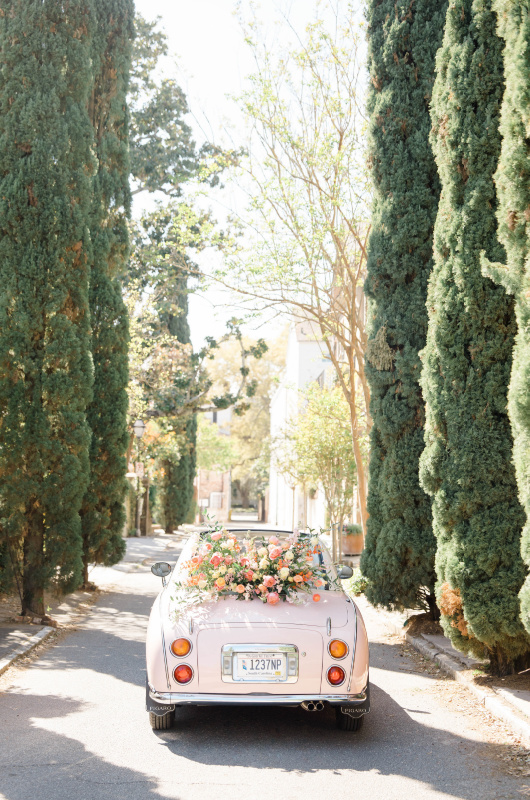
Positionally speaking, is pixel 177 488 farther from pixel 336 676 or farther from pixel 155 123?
pixel 336 676

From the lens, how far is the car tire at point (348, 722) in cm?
593

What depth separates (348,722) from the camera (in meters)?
5.95

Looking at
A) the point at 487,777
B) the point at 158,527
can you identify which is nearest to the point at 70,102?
the point at 487,777

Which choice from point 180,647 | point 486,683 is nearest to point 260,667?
point 180,647

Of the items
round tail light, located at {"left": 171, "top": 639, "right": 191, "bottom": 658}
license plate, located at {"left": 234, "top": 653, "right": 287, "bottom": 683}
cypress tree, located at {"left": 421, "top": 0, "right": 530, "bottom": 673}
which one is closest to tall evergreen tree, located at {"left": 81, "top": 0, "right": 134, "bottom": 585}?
cypress tree, located at {"left": 421, "top": 0, "right": 530, "bottom": 673}

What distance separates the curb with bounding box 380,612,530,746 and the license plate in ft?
6.16

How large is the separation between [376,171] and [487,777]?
826cm

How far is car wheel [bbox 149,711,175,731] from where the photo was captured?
5855mm

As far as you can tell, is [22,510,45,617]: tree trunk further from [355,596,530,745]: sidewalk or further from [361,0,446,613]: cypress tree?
[355,596,530,745]: sidewalk

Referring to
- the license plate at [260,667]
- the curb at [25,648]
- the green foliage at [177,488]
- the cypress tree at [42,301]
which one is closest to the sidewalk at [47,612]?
the curb at [25,648]

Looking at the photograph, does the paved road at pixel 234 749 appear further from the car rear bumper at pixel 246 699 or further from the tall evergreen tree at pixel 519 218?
the tall evergreen tree at pixel 519 218

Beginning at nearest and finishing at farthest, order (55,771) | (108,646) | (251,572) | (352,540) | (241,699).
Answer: (55,771) < (241,699) < (251,572) < (108,646) < (352,540)

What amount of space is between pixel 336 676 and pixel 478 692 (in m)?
2.15

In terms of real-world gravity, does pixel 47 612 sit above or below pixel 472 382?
below
